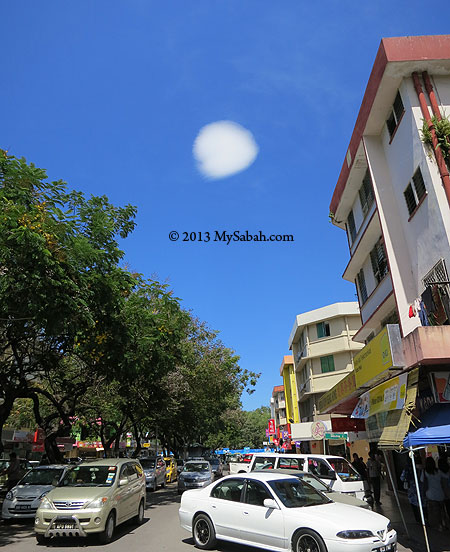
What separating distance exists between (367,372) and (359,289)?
26.2 ft

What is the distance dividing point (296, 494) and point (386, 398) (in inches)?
144

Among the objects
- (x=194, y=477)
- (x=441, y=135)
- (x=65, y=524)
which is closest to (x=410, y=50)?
(x=441, y=135)

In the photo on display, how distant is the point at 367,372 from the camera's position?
41.3 feet

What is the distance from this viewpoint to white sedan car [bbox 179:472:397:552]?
6777 mm

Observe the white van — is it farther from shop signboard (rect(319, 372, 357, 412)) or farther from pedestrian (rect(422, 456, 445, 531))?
shop signboard (rect(319, 372, 357, 412))

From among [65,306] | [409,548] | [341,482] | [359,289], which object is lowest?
[409,548]

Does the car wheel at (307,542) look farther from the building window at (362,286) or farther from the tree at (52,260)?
the building window at (362,286)

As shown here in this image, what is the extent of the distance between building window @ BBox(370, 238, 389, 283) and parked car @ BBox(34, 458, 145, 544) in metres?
11.0

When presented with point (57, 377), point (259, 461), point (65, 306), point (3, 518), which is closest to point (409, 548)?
point (259, 461)

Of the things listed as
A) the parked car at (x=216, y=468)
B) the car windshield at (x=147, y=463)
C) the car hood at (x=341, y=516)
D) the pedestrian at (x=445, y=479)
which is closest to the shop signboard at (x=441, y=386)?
the pedestrian at (x=445, y=479)

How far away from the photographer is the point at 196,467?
890 inches

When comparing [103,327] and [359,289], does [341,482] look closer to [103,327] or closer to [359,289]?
[103,327]

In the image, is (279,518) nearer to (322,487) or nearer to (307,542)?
(307,542)

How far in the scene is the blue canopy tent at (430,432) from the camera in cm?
781
